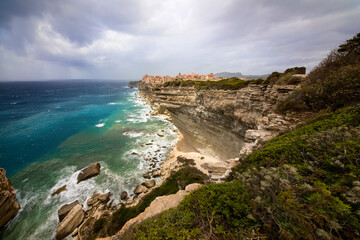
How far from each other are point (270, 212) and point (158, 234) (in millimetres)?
3082

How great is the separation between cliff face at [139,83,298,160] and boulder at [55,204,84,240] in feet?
54.8

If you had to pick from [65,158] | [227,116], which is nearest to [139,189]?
[227,116]

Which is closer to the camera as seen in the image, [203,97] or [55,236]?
[55,236]

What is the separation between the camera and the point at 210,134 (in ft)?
65.1

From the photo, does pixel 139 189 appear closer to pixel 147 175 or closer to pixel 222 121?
pixel 147 175

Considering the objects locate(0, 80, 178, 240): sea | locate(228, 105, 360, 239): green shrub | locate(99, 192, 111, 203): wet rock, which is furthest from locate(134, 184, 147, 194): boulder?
locate(228, 105, 360, 239): green shrub

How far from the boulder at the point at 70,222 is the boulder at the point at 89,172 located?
473cm

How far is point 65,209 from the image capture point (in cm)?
1323

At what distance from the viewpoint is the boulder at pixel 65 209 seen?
1279 centimetres

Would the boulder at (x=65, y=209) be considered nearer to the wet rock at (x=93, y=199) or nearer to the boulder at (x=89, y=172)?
the wet rock at (x=93, y=199)

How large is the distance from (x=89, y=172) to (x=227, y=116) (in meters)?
20.8

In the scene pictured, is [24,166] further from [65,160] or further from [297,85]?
[297,85]

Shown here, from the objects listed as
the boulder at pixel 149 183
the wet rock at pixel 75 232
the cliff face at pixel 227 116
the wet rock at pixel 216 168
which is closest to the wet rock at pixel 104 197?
the wet rock at pixel 75 232

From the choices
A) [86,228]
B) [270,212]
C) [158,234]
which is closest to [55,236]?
[86,228]
